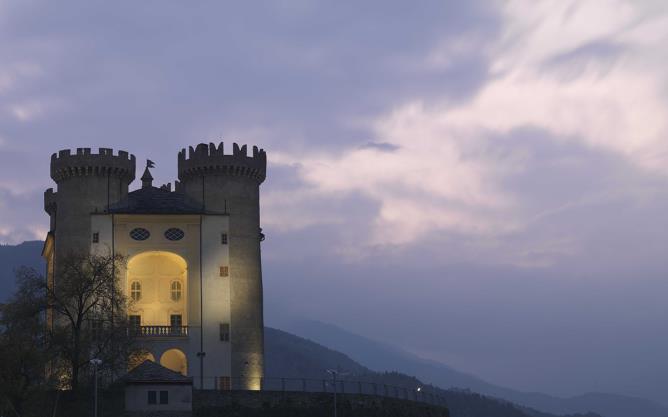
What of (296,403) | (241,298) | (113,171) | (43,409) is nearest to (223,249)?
(241,298)

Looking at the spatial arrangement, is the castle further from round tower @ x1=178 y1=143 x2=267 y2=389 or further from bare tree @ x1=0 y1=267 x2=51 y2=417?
bare tree @ x1=0 y1=267 x2=51 y2=417

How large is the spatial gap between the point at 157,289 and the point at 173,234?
6.08 metres

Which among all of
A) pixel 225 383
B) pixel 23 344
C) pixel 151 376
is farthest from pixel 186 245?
pixel 23 344

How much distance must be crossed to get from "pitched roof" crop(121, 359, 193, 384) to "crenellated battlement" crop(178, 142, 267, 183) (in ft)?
78.0

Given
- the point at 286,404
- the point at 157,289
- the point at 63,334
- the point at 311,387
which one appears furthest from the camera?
the point at 157,289

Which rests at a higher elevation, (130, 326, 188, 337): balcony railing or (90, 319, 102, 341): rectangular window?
(130, 326, 188, 337): balcony railing

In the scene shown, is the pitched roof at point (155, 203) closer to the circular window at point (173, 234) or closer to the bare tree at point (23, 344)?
the circular window at point (173, 234)

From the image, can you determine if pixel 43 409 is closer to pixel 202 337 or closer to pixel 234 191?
pixel 202 337

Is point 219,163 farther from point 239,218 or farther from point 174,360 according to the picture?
point 174,360

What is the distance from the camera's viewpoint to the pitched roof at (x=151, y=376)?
257 ft

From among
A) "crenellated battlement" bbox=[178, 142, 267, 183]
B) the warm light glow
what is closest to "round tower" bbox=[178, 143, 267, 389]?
"crenellated battlement" bbox=[178, 142, 267, 183]

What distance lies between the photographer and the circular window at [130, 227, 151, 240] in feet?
311

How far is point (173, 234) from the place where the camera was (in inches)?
3752

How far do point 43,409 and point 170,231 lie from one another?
2450 cm
